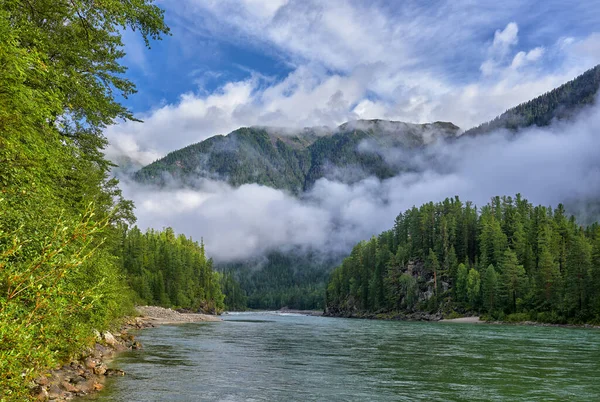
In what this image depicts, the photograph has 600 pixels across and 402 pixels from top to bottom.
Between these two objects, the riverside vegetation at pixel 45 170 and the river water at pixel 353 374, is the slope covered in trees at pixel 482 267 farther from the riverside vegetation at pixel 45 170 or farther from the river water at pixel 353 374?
the riverside vegetation at pixel 45 170

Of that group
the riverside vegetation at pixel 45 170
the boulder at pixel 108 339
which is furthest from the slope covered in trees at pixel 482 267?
the riverside vegetation at pixel 45 170

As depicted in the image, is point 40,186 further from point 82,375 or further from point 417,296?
point 417,296

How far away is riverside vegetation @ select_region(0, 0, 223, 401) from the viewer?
619 centimetres

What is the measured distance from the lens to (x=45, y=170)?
38.8 feet

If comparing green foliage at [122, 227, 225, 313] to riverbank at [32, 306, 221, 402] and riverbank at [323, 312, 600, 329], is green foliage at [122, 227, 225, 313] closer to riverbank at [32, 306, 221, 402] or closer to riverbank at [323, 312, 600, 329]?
riverbank at [323, 312, 600, 329]

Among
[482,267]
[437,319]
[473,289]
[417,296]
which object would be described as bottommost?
[437,319]

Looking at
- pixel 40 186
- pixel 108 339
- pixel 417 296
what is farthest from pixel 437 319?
pixel 40 186

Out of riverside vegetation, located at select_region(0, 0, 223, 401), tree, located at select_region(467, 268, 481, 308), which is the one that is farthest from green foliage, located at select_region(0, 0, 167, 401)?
tree, located at select_region(467, 268, 481, 308)

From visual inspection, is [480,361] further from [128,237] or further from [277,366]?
[128,237]

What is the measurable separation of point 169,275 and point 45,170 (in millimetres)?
149664

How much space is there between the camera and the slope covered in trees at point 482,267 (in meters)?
98.4

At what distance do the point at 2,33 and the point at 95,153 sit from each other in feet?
54.3

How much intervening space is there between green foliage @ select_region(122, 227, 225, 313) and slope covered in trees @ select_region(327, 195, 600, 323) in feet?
189

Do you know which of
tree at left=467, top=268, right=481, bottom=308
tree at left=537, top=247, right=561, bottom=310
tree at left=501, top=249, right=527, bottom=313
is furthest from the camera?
tree at left=467, top=268, right=481, bottom=308
